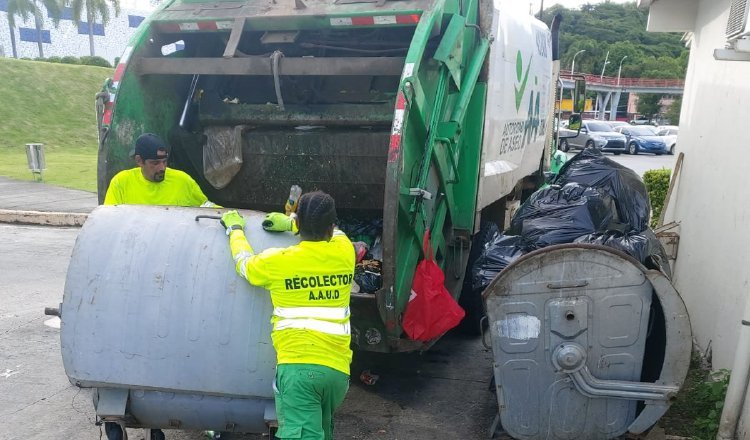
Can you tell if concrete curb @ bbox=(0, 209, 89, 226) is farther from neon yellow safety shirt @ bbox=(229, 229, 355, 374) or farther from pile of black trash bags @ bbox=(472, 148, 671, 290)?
neon yellow safety shirt @ bbox=(229, 229, 355, 374)

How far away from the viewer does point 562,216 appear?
3549 mm

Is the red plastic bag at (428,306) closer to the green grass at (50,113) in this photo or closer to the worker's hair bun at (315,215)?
the worker's hair bun at (315,215)

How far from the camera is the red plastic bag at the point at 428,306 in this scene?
134 inches

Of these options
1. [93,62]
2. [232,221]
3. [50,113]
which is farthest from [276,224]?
[93,62]

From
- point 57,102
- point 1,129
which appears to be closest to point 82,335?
point 1,129

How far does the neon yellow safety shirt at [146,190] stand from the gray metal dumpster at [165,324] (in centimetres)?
88

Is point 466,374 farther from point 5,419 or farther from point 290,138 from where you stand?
point 5,419

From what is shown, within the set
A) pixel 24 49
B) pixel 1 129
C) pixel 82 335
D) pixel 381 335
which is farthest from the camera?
pixel 24 49

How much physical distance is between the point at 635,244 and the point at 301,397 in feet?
6.10

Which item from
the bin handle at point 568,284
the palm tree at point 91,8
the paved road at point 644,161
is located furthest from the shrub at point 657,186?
the palm tree at point 91,8

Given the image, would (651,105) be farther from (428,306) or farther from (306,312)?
(306,312)

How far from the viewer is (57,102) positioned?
22.0 m

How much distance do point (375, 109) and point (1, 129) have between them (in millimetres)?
19182

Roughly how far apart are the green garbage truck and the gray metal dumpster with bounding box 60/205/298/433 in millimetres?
781
